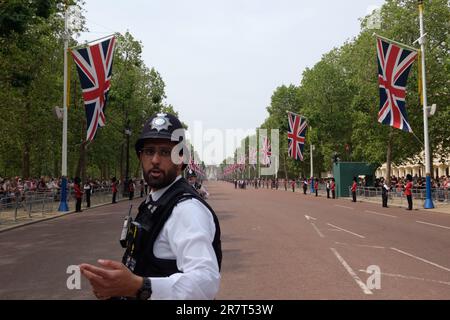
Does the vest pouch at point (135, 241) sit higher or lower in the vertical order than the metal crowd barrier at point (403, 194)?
higher

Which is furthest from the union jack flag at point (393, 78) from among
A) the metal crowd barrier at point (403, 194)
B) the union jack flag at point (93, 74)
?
the union jack flag at point (93, 74)

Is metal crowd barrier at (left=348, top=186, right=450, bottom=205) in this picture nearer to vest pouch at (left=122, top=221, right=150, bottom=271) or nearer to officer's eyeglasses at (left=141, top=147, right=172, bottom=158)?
officer's eyeglasses at (left=141, top=147, right=172, bottom=158)

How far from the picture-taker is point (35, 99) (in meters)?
34.2

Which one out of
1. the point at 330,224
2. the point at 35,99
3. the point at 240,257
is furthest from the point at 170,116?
the point at 35,99

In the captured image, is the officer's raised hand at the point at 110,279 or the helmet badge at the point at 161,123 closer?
the officer's raised hand at the point at 110,279

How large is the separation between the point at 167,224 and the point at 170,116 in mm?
682

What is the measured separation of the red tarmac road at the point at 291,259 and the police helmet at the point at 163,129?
4.28 metres

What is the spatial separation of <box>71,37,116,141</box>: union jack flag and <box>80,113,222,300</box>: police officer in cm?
1825

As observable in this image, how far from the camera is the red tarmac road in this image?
650 cm

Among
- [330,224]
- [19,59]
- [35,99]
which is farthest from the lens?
[35,99]

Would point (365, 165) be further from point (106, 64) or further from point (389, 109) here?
point (106, 64)

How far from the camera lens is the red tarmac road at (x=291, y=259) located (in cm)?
650

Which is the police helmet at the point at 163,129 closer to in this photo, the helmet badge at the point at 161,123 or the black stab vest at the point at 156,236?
the helmet badge at the point at 161,123
